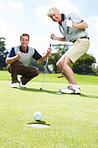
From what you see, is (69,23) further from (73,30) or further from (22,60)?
(22,60)

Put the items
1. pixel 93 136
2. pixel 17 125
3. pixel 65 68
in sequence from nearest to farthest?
1. pixel 93 136
2. pixel 17 125
3. pixel 65 68

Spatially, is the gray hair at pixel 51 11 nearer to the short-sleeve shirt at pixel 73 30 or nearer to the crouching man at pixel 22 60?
the short-sleeve shirt at pixel 73 30

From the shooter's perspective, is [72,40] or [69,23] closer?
[69,23]

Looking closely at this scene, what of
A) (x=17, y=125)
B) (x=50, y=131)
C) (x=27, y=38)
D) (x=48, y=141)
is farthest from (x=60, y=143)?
(x=27, y=38)

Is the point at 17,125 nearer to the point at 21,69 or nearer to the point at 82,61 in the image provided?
the point at 21,69

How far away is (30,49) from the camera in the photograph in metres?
6.48

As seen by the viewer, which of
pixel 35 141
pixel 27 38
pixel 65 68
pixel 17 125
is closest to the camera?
pixel 35 141

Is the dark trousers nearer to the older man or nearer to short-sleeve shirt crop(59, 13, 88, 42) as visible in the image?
the older man

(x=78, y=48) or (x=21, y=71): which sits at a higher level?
(x=78, y=48)

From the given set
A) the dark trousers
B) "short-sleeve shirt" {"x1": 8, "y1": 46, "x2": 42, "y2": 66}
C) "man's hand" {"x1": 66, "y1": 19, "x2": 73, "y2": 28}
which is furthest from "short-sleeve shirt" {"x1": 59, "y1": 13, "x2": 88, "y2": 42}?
the dark trousers

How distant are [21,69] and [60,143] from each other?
526cm

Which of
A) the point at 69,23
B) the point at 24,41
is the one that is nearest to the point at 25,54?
the point at 24,41

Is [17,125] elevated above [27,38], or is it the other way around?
[27,38]

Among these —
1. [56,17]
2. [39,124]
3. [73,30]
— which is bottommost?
[39,124]
